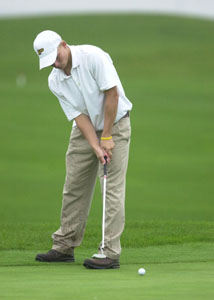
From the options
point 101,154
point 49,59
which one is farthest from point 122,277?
point 49,59

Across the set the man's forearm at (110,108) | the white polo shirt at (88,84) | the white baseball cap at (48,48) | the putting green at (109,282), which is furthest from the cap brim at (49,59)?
the putting green at (109,282)

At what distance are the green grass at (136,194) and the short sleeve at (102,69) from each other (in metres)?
1.28

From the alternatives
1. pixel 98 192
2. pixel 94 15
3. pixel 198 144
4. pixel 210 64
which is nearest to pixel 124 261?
pixel 98 192

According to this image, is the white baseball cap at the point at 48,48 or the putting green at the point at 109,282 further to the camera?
the white baseball cap at the point at 48,48

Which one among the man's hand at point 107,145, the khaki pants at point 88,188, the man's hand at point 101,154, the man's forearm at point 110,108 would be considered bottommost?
the khaki pants at point 88,188

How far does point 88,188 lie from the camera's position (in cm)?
634

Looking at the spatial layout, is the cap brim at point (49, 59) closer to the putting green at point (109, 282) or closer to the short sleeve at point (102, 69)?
the short sleeve at point (102, 69)

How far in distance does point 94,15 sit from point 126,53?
38.7 ft

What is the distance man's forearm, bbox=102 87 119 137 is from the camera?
19.0 ft

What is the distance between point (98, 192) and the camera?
467 inches

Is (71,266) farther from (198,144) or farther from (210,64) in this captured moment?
(210,64)

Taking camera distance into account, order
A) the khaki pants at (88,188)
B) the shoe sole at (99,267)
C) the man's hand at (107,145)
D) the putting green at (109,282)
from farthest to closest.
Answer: the khaki pants at (88,188) < the man's hand at (107,145) < the shoe sole at (99,267) < the putting green at (109,282)

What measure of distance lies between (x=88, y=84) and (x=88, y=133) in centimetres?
37

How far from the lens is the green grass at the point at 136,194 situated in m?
4.91
